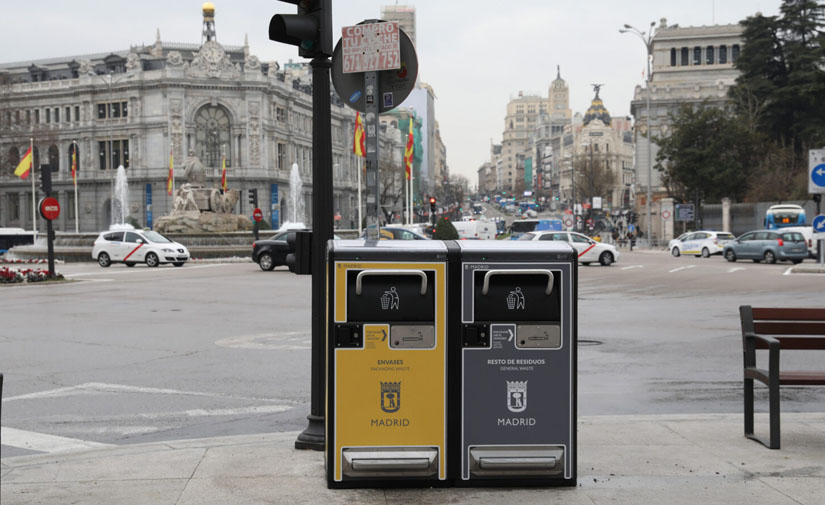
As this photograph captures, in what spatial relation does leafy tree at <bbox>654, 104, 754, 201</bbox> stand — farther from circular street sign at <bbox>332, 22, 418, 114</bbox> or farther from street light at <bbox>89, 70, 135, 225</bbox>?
circular street sign at <bbox>332, 22, 418, 114</bbox>

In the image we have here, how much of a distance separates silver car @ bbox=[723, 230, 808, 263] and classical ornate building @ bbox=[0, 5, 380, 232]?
7200 centimetres

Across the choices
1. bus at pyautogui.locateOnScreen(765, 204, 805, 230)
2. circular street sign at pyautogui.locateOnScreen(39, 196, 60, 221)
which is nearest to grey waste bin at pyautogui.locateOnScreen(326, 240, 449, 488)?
circular street sign at pyautogui.locateOnScreen(39, 196, 60, 221)

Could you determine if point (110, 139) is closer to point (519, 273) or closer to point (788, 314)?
point (788, 314)

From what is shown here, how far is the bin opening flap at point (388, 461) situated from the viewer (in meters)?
5.47

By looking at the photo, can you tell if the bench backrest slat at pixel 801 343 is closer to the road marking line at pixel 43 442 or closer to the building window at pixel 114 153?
the road marking line at pixel 43 442

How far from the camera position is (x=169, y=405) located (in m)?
9.34

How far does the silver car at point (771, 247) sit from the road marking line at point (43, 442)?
37639 mm

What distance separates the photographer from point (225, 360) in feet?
40.8

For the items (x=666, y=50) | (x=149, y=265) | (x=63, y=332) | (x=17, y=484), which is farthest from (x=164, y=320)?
(x=666, y=50)

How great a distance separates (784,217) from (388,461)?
194 feet

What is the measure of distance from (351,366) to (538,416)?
1.14m

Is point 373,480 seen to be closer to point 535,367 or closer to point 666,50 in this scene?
point 535,367

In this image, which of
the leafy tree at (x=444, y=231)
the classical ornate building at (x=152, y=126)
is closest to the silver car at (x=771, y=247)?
the leafy tree at (x=444, y=231)

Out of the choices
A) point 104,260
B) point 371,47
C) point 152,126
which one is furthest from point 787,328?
point 152,126
